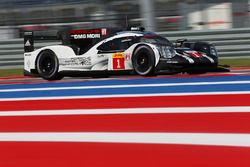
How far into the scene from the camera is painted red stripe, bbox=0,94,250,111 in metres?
5.72

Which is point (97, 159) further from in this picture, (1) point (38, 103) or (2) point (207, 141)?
(1) point (38, 103)

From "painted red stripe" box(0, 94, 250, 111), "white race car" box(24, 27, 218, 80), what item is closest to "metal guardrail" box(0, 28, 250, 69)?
"white race car" box(24, 27, 218, 80)

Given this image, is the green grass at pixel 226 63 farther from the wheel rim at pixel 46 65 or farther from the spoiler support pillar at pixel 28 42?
the wheel rim at pixel 46 65

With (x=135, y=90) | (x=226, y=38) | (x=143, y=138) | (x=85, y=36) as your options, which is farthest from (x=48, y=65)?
(x=143, y=138)

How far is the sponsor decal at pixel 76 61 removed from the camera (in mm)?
10438

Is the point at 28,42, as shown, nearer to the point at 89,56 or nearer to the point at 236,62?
the point at 89,56

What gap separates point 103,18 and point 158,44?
5.97m

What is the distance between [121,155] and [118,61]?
6.29m

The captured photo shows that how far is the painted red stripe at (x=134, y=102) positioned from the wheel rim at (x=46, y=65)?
413 centimetres

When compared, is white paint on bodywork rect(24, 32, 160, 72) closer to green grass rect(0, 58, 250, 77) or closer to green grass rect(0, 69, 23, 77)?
green grass rect(0, 69, 23, 77)

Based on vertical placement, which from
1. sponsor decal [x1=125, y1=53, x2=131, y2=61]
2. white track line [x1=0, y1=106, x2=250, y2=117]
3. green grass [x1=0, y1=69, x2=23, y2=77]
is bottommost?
green grass [x1=0, y1=69, x2=23, y2=77]

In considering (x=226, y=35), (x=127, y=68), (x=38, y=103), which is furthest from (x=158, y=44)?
(x=226, y=35)

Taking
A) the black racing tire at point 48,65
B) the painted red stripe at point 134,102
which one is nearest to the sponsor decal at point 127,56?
the black racing tire at point 48,65

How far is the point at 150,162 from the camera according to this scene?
3516 millimetres
